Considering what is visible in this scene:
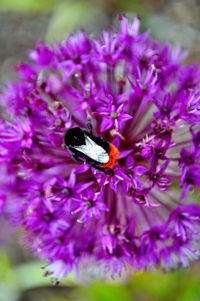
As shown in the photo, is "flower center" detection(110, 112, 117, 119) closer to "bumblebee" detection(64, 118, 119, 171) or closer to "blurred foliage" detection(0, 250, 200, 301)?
"bumblebee" detection(64, 118, 119, 171)

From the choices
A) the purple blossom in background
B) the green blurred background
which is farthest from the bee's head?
the green blurred background

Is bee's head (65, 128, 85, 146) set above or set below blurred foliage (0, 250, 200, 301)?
above

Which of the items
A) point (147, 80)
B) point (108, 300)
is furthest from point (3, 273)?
point (147, 80)

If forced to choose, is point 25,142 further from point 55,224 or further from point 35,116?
point 55,224

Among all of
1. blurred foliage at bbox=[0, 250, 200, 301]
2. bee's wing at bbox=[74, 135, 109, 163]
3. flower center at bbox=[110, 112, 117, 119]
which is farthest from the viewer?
blurred foliage at bbox=[0, 250, 200, 301]

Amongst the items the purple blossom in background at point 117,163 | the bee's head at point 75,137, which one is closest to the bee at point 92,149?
the bee's head at point 75,137

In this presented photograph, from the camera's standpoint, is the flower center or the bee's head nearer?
the bee's head

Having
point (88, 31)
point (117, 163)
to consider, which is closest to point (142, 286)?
point (117, 163)
